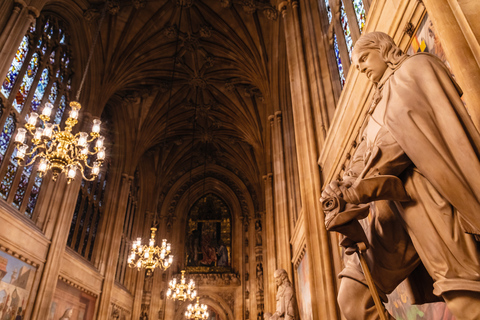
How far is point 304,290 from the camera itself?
7023mm

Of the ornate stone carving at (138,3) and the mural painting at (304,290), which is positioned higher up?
the ornate stone carving at (138,3)

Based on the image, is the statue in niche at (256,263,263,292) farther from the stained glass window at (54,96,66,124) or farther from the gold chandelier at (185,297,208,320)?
the stained glass window at (54,96,66,124)

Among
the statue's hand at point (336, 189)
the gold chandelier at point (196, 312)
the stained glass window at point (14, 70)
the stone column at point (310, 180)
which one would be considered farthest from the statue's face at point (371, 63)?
the gold chandelier at point (196, 312)

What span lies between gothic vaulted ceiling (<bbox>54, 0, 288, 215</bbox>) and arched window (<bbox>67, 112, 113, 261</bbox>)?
3.69ft

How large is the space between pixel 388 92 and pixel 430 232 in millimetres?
635

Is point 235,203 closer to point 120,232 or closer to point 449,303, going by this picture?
point 120,232

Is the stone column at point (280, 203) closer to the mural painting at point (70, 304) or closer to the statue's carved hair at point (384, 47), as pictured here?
the mural painting at point (70, 304)

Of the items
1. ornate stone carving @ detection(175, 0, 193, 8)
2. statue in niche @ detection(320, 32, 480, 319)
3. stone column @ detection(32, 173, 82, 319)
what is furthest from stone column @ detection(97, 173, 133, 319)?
statue in niche @ detection(320, 32, 480, 319)

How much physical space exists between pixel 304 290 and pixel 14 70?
28.6 feet

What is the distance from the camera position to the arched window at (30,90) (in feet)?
26.2

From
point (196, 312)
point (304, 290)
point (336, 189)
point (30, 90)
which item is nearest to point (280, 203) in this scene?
point (304, 290)

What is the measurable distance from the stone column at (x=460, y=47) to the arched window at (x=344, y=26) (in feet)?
7.55

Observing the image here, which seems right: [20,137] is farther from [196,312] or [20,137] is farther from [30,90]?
[196,312]

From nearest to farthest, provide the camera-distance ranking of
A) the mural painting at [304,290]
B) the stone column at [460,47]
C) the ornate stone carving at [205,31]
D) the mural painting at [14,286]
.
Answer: the stone column at [460,47]
the mural painting at [304,290]
the mural painting at [14,286]
the ornate stone carving at [205,31]
